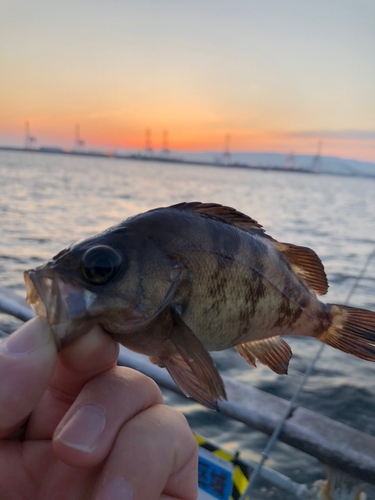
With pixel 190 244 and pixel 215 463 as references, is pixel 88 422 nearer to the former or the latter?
pixel 190 244

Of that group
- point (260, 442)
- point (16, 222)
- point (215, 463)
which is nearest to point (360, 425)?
point (260, 442)

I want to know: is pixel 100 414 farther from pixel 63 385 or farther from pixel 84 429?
pixel 63 385

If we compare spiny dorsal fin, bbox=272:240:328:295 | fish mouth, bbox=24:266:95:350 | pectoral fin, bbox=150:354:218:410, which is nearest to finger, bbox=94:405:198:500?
pectoral fin, bbox=150:354:218:410

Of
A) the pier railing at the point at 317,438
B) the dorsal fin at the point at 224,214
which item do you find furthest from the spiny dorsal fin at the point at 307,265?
the pier railing at the point at 317,438

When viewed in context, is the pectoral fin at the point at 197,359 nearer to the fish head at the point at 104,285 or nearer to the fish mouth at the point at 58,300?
the fish head at the point at 104,285

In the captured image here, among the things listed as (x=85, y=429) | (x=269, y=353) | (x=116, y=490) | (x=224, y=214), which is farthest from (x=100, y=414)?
(x=224, y=214)
